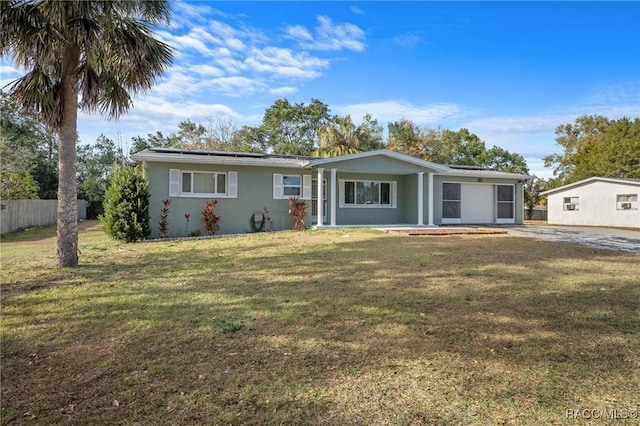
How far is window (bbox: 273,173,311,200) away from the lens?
15.1m

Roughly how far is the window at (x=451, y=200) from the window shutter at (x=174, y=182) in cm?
1220

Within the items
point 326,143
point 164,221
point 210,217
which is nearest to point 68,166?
point 164,221

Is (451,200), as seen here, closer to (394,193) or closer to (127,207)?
(394,193)

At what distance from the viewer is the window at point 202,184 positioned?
13.6 metres

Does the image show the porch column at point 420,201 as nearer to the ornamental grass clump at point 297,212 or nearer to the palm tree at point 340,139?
the ornamental grass clump at point 297,212

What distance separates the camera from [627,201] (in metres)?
19.5

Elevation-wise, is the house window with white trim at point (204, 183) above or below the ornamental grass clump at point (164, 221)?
above

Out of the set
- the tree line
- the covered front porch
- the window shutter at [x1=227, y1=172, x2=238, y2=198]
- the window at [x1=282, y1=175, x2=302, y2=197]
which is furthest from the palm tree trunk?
the tree line

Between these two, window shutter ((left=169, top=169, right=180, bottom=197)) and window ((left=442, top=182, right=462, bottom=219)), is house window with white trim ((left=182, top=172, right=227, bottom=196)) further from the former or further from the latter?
window ((left=442, top=182, right=462, bottom=219))

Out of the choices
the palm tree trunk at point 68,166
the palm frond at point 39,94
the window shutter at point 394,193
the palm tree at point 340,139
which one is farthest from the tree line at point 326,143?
the palm frond at point 39,94

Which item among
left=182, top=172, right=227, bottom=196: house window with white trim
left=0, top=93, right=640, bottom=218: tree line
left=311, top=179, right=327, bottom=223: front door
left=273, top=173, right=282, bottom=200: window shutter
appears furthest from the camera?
left=0, top=93, right=640, bottom=218: tree line

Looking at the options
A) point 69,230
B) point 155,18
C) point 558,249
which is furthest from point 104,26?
point 558,249

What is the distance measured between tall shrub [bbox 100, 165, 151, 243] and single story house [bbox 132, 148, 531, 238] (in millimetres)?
1056

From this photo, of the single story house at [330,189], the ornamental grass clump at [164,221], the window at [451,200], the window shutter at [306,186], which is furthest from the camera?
the window at [451,200]
